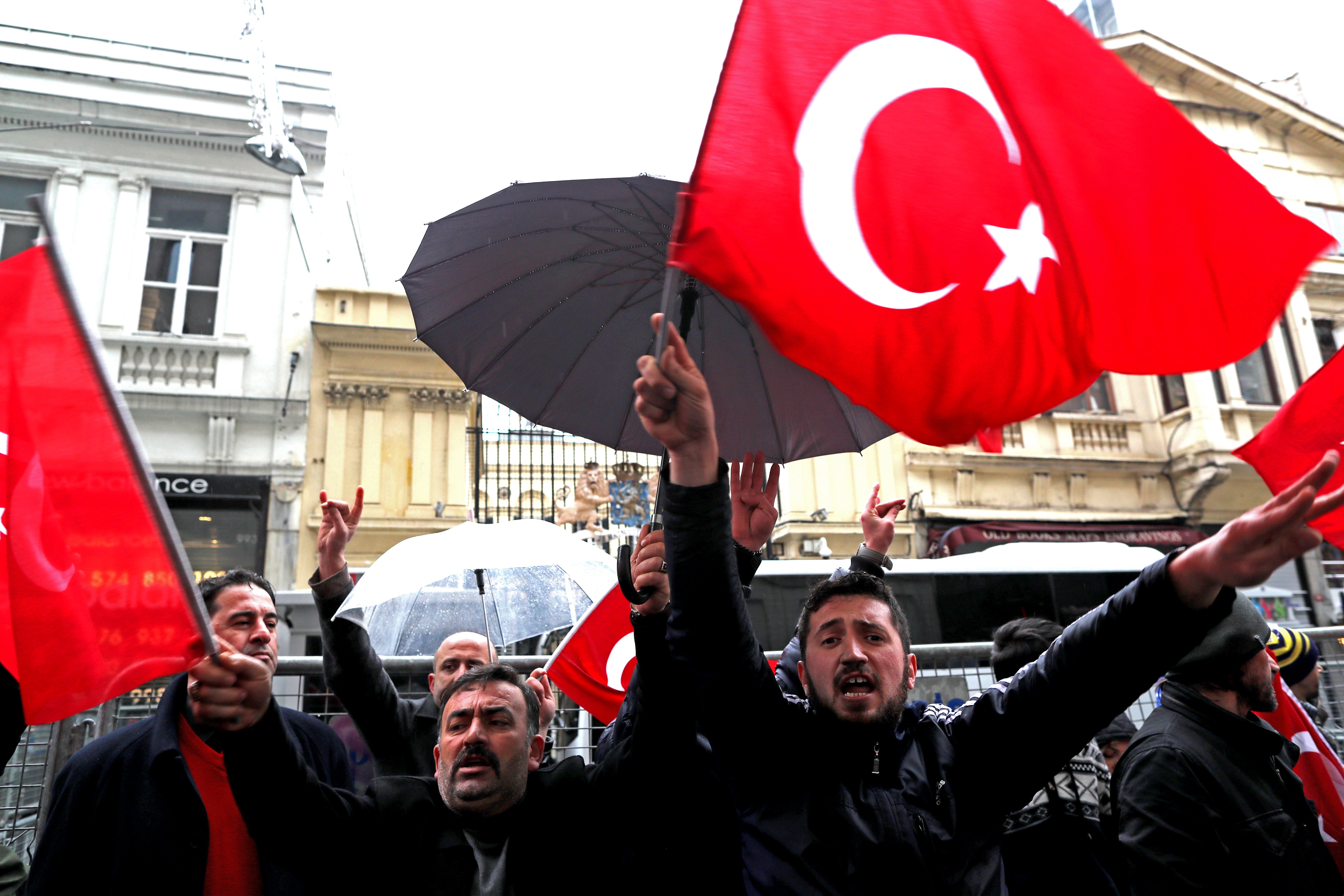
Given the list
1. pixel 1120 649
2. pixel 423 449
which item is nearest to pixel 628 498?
pixel 423 449

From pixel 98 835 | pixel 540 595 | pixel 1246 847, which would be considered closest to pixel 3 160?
pixel 540 595

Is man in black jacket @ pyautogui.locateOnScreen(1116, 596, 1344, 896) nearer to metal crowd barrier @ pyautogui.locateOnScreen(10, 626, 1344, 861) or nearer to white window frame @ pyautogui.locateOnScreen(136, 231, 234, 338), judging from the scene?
metal crowd barrier @ pyautogui.locateOnScreen(10, 626, 1344, 861)

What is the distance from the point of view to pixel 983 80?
238 centimetres

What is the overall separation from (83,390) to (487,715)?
4.41 feet

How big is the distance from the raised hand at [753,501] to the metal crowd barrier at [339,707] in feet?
2.70

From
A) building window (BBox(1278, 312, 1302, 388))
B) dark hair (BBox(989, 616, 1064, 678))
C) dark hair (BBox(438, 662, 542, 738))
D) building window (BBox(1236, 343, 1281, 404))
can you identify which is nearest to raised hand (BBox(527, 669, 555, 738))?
dark hair (BBox(438, 662, 542, 738))

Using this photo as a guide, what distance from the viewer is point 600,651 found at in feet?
12.5

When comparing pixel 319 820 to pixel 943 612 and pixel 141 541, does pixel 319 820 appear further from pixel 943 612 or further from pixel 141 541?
pixel 943 612

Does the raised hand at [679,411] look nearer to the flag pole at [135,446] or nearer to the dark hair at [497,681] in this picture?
the flag pole at [135,446]

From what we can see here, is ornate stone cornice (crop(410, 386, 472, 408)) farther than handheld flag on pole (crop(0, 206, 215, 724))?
Yes

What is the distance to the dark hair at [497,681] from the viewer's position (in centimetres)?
270

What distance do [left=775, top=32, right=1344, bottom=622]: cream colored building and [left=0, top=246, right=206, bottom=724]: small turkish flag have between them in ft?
42.1

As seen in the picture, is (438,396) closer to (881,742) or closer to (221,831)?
(221,831)

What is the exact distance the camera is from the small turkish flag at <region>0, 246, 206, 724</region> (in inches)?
77.8
